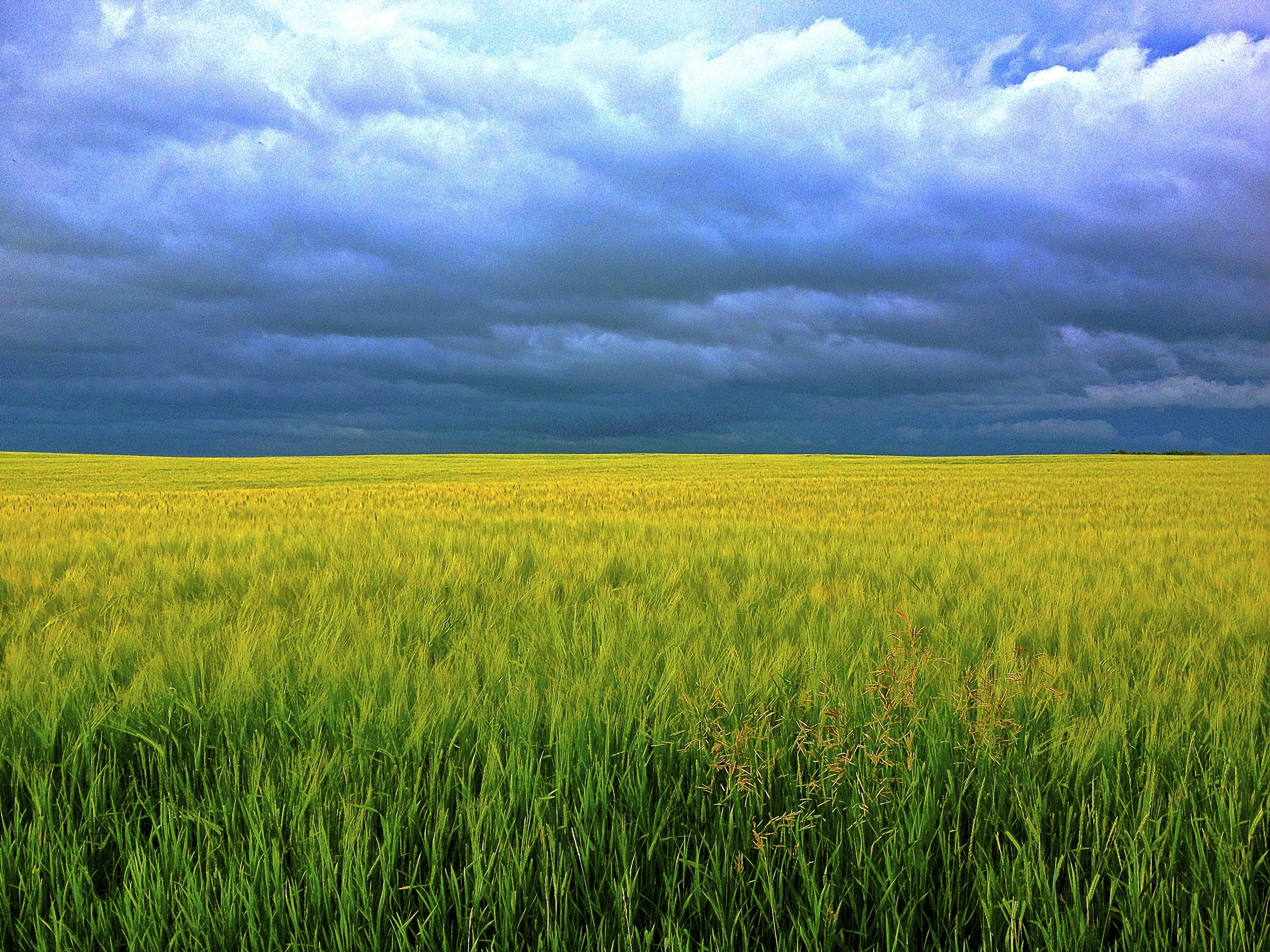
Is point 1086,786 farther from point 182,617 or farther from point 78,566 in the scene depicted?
point 78,566

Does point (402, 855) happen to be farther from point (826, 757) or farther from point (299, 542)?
point (299, 542)

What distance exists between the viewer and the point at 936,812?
176 cm

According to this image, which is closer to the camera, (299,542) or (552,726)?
(552,726)

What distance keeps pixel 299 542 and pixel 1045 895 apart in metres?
6.36

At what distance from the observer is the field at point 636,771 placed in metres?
1.50

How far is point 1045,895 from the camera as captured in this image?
148cm

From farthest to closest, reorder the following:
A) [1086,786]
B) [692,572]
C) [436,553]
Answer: [436,553] → [692,572] → [1086,786]

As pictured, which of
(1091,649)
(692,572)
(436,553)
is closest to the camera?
(1091,649)

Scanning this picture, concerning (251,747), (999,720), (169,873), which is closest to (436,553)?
(251,747)

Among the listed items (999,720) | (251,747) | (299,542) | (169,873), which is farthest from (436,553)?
(999,720)

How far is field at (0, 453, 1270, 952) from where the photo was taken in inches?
59.1

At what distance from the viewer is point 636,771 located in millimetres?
1894

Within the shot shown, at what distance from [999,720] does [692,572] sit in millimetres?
3255

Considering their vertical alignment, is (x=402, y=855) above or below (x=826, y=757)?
below
